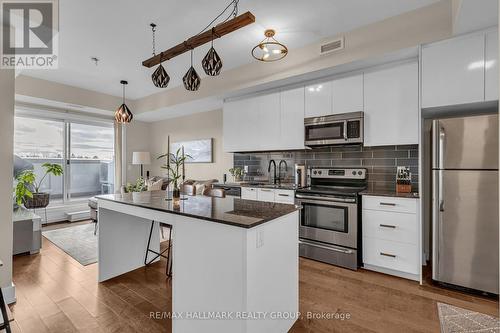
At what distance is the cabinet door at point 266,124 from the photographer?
152 inches

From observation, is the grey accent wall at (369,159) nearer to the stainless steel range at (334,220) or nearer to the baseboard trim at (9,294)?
the stainless steel range at (334,220)

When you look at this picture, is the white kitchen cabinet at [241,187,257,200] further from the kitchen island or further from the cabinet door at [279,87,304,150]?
the kitchen island

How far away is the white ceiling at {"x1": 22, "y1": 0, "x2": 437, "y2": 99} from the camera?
8.12 feet

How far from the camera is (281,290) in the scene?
1.77 m

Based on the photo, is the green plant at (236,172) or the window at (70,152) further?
the window at (70,152)

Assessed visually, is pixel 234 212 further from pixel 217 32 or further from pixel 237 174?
pixel 237 174

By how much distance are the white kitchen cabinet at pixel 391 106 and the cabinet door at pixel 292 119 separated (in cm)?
87

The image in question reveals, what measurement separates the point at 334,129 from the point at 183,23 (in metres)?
A: 2.21

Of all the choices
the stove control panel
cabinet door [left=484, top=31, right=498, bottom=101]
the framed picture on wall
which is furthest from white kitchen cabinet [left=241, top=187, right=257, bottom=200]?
cabinet door [left=484, top=31, right=498, bottom=101]

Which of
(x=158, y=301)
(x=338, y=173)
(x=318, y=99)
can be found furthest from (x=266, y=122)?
(x=158, y=301)

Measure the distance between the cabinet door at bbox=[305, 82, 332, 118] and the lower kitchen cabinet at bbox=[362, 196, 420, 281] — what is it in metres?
1.28

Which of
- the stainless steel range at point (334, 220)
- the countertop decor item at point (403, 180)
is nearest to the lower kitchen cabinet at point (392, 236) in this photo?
the stainless steel range at point (334, 220)

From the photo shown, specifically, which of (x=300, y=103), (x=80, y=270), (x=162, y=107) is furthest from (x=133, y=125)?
(x=300, y=103)

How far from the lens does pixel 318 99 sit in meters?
3.44
